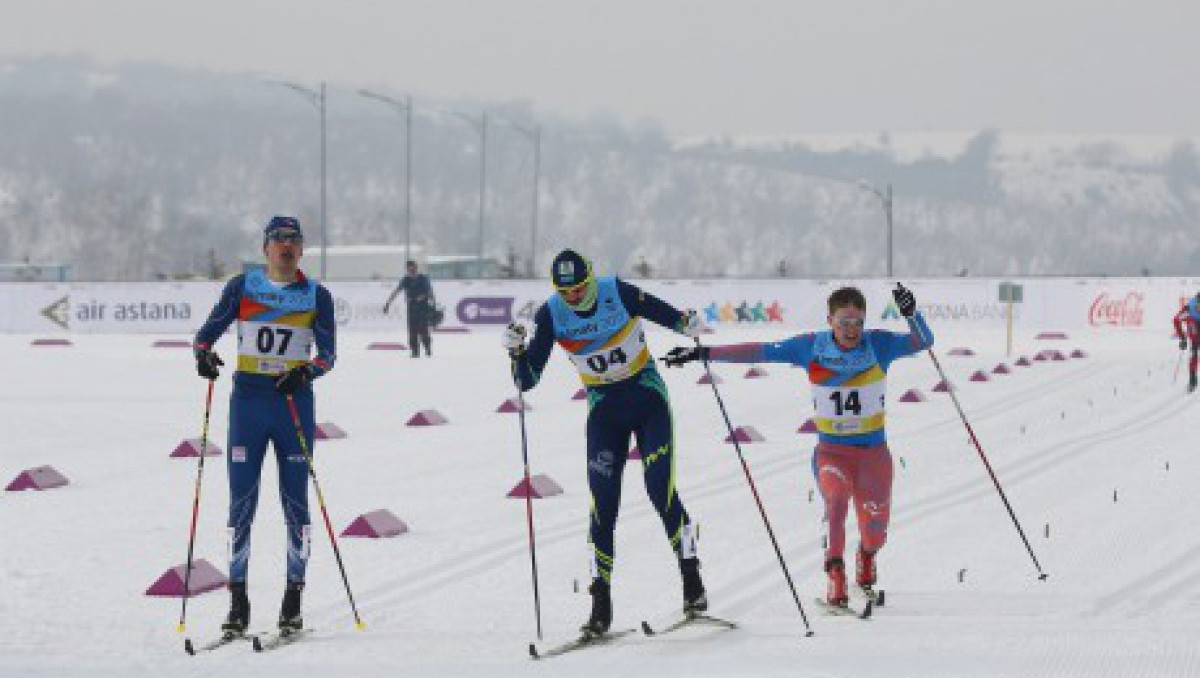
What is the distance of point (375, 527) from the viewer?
11469mm

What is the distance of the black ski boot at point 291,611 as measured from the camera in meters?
8.16

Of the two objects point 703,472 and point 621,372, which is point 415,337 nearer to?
point 703,472

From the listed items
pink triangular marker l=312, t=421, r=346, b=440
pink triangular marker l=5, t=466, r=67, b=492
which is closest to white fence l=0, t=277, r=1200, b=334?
pink triangular marker l=312, t=421, r=346, b=440

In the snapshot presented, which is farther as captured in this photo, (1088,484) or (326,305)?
(1088,484)

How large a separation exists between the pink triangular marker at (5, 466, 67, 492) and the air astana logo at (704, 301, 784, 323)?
2955 centimetres

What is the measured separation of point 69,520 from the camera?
12367mm

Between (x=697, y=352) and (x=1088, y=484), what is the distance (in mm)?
6255

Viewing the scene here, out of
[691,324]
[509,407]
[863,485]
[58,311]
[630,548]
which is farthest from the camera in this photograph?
[58,311]

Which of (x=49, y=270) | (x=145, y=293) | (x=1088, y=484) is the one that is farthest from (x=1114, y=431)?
(x=49, y=270)

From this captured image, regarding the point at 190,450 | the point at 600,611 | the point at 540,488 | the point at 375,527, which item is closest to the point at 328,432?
the point at 190,450

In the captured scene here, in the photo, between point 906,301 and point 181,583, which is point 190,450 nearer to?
point 181,583

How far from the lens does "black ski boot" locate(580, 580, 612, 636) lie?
801 cm

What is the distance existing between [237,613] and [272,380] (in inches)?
41.2

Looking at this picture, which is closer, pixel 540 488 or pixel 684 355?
pixel 684 355
